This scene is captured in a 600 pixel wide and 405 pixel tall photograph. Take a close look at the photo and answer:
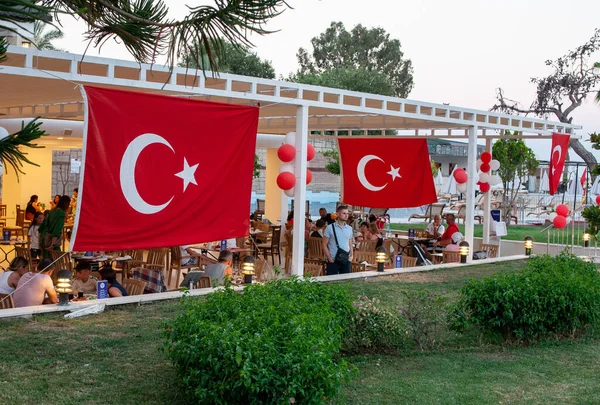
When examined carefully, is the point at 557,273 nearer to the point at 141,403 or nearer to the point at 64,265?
the point at 141,403

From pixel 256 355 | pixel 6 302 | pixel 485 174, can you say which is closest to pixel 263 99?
pixel 6 302

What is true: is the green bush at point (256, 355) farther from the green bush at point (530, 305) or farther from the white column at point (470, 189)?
the white column at point (470, 189)

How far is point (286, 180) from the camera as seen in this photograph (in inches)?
418

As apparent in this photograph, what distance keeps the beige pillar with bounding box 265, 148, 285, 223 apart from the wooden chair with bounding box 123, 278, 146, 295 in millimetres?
10357

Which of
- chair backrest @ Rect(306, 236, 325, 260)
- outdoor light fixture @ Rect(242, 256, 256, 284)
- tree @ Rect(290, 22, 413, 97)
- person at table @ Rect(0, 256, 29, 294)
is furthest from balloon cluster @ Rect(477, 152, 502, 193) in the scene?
tree @ Rect(290, 22, 413, 97)

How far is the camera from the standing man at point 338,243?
1075 centimetres

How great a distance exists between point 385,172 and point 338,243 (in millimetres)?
3612

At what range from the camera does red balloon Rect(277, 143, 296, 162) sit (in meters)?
10.6

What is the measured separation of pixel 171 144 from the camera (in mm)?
8547

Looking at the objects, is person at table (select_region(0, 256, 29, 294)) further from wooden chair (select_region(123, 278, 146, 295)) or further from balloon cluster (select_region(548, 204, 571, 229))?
balloon cluster (select_region(548, 204, 571, 229))

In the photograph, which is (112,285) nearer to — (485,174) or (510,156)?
(485,174)

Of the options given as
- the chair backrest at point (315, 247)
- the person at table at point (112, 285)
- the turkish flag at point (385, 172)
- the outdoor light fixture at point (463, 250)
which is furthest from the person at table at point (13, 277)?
the outdoor light fixture at point (463, 250)

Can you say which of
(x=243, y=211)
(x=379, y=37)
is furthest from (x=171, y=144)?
(x=379, y=37)

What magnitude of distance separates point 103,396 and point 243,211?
13.9 ft
